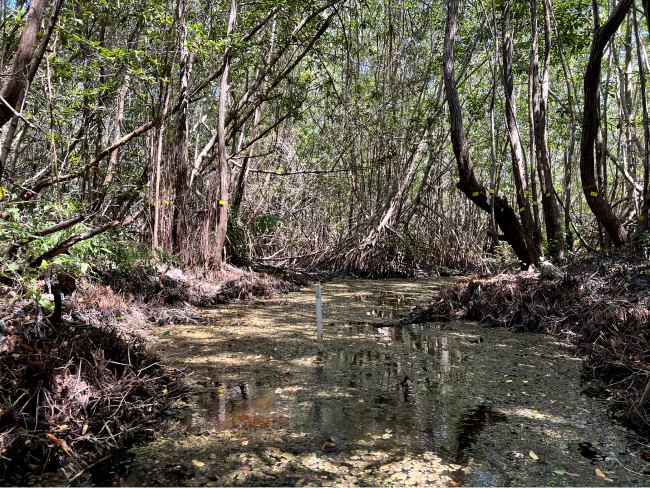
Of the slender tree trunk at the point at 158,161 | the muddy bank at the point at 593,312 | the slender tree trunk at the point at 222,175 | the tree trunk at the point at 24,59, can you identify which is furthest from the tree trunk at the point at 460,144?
the tree trunk at the point at 24,59

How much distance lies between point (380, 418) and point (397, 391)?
481mm

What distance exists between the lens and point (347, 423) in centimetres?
248

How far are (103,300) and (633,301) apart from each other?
195 inches

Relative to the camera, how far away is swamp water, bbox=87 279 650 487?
197 centimetres

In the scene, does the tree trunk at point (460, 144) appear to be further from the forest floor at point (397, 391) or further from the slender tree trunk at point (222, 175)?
the slender tree trunk at point (222, 175)

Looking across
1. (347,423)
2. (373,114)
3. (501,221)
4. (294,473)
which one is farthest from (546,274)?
(373,114)

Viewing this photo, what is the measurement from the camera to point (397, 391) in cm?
300

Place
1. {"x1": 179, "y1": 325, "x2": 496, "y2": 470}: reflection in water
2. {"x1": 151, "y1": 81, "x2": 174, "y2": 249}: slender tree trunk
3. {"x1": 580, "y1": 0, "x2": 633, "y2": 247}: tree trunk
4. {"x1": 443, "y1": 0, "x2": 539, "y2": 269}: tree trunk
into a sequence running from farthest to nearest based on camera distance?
{"x1": 151, "y1": 81, "x2": 174, "y2": 249}: slender tree trunk → {"x1": 443, "y1": 0, "x2": 539, "y2": 269}: tree trunk → {"x1": 580, "y1": 0, "x2": 633, "y2": 247}: tree trunk → {"x1": 179, "y1": 325, "x2": 496, "y2": 470}: reflection in water

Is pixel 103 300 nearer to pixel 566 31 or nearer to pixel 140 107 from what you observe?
pixel 140 107

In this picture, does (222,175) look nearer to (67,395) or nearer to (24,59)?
(24,59)

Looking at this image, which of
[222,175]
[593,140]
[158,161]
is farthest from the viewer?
[222,175]

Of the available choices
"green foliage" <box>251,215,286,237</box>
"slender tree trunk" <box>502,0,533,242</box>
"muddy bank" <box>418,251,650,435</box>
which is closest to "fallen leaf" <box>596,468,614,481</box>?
"muddy bank" <box>418,251,650,435</box>

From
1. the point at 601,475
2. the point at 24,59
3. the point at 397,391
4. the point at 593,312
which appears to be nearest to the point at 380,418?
the point at 397,391

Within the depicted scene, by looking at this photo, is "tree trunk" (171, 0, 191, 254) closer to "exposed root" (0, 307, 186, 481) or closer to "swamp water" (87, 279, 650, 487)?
"swamp water" (87, 279, 650, 487)
